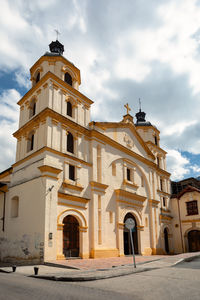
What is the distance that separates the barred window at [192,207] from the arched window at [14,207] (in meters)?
22.0

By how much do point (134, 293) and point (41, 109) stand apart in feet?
56.2

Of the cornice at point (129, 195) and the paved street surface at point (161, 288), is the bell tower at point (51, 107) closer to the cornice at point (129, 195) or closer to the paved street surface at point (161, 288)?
the cornice at point (129, 195)

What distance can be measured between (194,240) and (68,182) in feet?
68.5

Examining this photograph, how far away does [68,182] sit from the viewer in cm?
1997

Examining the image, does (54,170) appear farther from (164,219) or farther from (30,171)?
(164,219)

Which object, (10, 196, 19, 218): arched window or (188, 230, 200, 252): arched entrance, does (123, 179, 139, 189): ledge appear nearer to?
(10, 196, 19, 218): arched window

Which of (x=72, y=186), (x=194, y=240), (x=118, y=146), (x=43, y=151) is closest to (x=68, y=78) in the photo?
Answer: (x=118, y=146)

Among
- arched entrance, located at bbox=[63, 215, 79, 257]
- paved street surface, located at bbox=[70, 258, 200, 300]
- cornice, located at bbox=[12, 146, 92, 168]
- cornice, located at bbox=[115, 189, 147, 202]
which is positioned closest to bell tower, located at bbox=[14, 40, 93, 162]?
cornice, located at bbox=[12, 146, 92, 168]

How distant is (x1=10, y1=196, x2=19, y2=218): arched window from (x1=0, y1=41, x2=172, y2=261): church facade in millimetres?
78

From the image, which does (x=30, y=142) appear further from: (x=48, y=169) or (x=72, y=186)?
(x=72, y=186)

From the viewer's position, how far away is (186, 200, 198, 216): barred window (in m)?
33.2

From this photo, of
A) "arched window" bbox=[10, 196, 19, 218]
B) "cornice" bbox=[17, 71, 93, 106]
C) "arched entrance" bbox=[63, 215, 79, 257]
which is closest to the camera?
"arched entrance" bbox=[63, 215, 79, 257]

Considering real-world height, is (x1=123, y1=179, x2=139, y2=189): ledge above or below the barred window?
above

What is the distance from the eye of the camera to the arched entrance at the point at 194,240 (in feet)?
106
